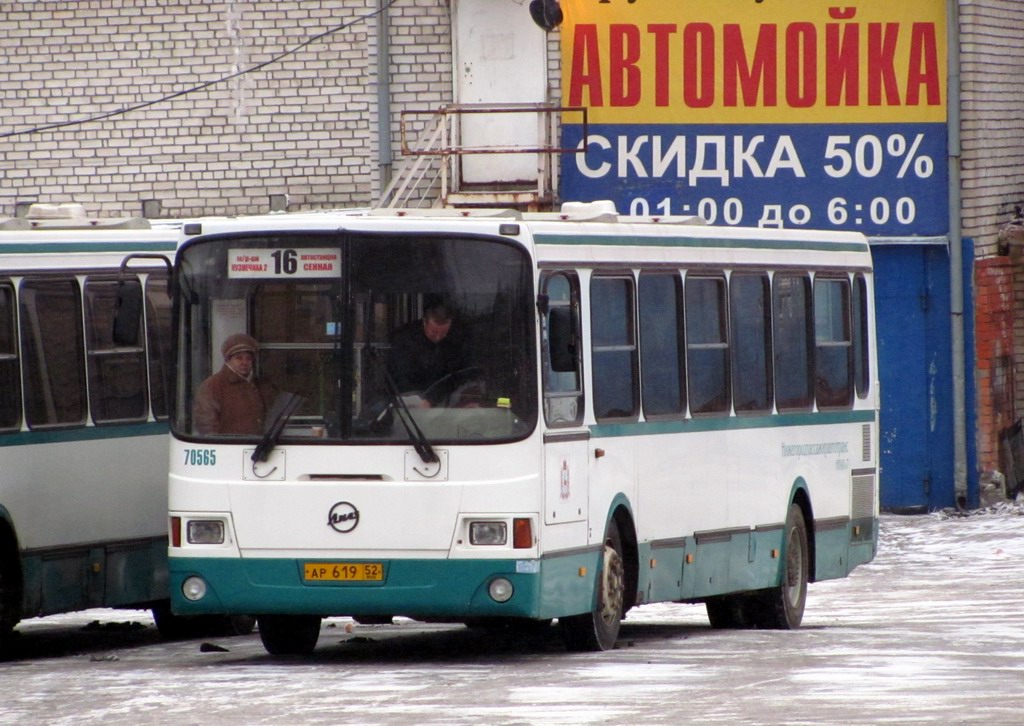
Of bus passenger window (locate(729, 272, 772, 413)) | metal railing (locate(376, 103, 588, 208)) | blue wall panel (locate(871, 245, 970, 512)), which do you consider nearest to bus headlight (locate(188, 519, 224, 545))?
bus passenger window (locate(729, 272, 772, 413))

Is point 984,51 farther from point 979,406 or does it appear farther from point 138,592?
point 138,592

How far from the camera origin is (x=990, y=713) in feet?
33.4

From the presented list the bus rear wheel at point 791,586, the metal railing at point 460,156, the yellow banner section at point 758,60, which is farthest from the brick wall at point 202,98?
the bus rear wheel at point 791,586

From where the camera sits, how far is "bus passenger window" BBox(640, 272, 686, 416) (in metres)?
13.8

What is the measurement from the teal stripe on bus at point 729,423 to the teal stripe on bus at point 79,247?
10.8 ft

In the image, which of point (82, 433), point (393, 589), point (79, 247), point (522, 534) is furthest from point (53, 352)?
point (522, 534)

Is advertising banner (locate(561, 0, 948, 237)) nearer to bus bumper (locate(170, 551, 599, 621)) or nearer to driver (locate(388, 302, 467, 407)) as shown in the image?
driver (locate(388, 302, 467, 407))

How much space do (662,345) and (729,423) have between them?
1128 mm

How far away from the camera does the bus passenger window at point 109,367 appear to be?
1410 cm

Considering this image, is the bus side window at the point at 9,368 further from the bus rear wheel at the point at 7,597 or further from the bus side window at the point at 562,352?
the bus side window at the point at 562,352

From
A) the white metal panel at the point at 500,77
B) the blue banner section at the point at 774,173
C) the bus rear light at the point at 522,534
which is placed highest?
the white metal panel at the point at 500,77

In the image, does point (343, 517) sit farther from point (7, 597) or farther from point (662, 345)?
point (662, 345)

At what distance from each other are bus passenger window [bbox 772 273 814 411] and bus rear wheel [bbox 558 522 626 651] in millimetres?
2586

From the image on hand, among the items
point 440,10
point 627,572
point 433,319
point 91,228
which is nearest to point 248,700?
point 433,319
